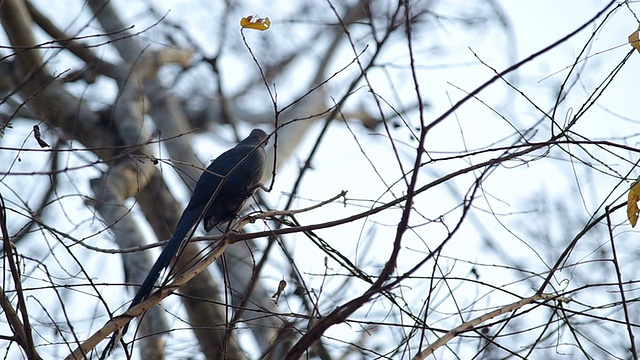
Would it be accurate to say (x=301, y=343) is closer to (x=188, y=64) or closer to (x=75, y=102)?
(x=75, y=102)

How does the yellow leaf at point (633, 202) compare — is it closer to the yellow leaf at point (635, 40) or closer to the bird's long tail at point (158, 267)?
the yellow leaf at point (635, 40)

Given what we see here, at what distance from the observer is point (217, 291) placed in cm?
435

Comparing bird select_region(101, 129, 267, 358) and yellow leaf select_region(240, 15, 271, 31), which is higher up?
bird select_region(101, 129, 267, 358)

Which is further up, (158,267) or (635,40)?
(158,267)

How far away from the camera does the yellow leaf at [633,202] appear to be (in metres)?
2.03

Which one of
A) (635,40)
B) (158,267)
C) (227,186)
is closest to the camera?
(635,40)

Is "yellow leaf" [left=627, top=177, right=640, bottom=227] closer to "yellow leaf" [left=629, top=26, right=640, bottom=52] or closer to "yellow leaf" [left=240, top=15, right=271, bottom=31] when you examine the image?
"yellow leaf" [left=629, top=26, right=640, bottom=52]

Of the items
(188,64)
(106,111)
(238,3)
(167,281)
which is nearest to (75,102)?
(106,111)

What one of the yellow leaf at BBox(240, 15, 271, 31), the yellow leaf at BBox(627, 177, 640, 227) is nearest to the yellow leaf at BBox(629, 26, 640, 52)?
the yellow leaf at BBox(627, 177, 640, 227)

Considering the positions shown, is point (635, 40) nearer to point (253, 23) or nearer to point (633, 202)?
point (633, 202)

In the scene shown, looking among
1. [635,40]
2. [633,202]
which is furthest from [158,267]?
[635,40]

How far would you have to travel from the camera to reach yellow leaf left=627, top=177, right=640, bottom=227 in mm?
2027

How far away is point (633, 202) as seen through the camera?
205cm

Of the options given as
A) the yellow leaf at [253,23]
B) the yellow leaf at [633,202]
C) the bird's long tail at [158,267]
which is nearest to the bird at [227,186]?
the bird's long tail at [158,267]
